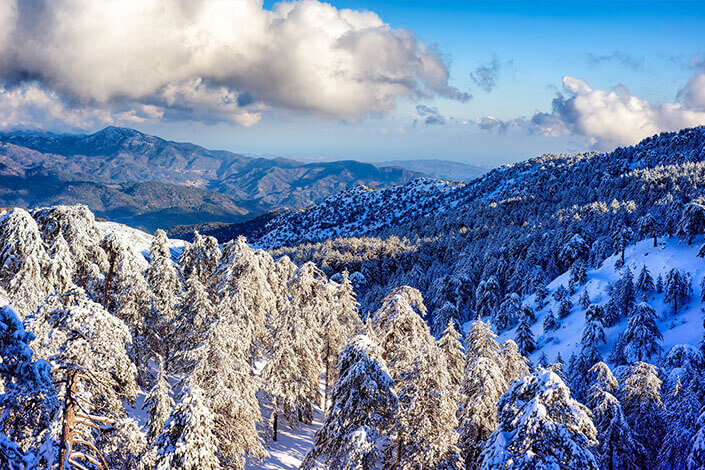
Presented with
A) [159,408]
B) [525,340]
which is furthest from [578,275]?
[159,408]

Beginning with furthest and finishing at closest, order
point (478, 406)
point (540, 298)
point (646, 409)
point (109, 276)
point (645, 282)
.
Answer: point (540, 298)
point (645, 282)
point (109, 276)
point (646, 409)
point (478, 406)

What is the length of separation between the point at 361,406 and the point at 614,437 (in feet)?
65.2

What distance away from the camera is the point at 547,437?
9.46m

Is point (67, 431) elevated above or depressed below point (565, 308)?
above

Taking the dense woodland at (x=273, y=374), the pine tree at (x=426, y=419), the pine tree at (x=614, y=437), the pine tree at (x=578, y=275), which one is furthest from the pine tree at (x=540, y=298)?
the pine tree at (x=426, y=419)

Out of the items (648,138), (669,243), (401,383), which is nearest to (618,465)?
Result: (401,383)

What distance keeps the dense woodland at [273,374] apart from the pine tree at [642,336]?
7.2 inches

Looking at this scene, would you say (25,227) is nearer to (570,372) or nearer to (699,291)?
(570,372)

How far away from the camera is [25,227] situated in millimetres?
15570

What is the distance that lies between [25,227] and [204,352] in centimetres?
953

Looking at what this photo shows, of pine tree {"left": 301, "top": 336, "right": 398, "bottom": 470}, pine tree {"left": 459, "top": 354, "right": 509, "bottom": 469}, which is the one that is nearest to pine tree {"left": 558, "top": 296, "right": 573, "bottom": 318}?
pine tree {"left": 459, "top": 354, "right": 509, "bottom": 469}

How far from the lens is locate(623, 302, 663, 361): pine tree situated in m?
39.8

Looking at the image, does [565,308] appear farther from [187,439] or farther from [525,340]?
[187,439]

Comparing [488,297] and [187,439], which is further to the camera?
[488,297]
